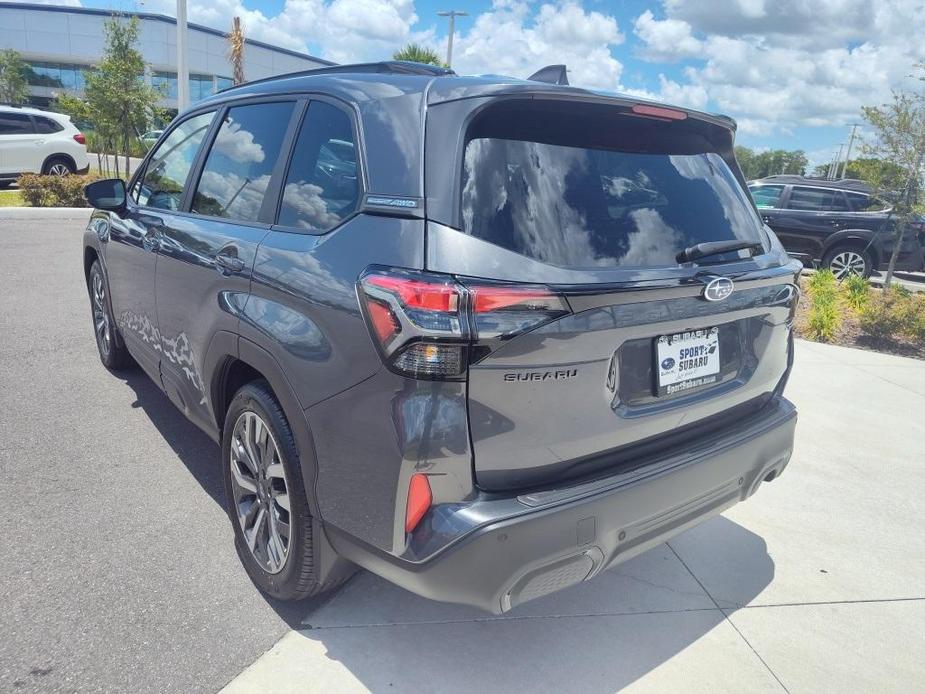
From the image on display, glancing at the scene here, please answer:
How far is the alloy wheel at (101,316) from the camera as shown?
4.88 meters

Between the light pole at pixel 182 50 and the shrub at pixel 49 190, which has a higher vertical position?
the light pole at pixel 182 50

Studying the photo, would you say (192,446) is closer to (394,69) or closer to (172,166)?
(172,166)

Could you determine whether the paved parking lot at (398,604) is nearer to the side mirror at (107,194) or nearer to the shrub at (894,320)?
the side mirror at (107,194)

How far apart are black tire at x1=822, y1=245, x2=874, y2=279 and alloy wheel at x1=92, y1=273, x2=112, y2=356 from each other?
11.9 m

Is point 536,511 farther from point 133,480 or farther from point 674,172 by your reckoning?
point 133,480

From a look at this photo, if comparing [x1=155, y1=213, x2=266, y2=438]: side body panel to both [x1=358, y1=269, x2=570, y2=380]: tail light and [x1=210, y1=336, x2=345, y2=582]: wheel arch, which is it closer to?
[x1=210, y1=336, x2=345, y2=582]: wheel arch

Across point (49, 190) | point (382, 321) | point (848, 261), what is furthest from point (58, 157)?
point (382, 321)

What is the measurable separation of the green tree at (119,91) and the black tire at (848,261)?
17.2m

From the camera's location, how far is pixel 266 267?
2451 mm

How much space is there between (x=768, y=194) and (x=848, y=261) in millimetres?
2081

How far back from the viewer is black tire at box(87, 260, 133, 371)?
476cm

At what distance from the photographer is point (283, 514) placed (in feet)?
8.25

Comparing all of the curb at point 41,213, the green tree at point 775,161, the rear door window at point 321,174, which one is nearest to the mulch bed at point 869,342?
the rear door window at point 321,174

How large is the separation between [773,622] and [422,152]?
2308 mm
